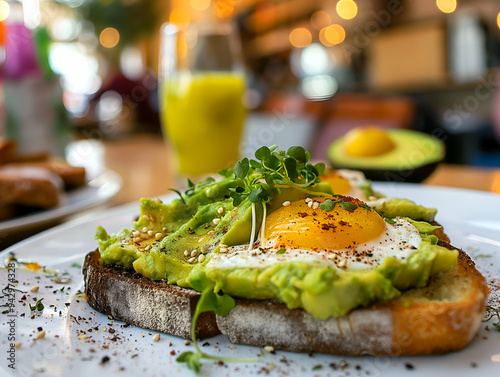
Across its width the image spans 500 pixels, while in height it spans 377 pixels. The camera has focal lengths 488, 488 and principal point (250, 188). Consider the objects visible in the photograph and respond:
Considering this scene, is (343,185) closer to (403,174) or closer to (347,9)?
(403,174)

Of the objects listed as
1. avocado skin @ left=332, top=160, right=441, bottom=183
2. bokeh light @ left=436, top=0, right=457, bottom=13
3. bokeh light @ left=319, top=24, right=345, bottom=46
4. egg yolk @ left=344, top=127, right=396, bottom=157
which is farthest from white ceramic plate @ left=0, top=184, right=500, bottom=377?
bokeh light @ left=319, top=24, right=345, bottom=46

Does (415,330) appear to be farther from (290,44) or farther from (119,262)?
Answer: (290,44)

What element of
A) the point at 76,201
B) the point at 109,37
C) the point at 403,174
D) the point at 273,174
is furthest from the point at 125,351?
the point at 109,37

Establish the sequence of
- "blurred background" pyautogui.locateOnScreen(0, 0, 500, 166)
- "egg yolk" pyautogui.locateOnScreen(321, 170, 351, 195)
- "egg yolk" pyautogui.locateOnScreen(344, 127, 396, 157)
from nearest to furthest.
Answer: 1. "egg yolk" pyautogui.locateOnScreen(321, 170, 351, 195)
2. "egg yolk" pyautogui.locateOnScreen(344, 127, 396, 157)
3. "blurred background" pyautogui.locateOnScreen(0, 0, 500, 166)

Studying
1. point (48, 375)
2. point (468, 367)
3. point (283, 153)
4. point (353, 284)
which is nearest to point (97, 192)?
point (283, 153)

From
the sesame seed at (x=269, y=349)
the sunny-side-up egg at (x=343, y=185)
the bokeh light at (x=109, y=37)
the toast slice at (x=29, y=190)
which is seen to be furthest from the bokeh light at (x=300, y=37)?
the sesame seed at (x=269, y=349)

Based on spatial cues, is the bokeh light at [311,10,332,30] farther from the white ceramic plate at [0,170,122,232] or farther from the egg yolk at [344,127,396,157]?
the white ceramic plate at [0,170,122,232]

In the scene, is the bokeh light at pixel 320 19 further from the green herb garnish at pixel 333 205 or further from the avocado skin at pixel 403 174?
the green herb garnish at pixel 333 205
